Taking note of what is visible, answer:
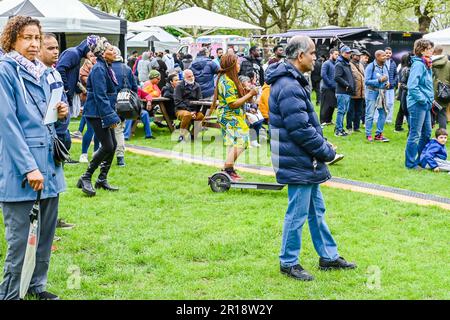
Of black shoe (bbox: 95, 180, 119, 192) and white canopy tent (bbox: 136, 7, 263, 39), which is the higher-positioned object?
white canopy tent (bbox: 136, 7, 263, 39)

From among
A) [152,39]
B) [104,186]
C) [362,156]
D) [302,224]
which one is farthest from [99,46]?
[152,39]

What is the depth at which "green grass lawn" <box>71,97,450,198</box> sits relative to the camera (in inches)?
370

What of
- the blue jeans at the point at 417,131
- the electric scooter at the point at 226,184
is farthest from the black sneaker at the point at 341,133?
the electric scooter at the point at 226,184

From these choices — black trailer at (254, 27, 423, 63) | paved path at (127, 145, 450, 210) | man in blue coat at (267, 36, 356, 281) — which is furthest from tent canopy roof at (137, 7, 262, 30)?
man in blue coat at (267, 36, 356, 281)

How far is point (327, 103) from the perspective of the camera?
1516cm

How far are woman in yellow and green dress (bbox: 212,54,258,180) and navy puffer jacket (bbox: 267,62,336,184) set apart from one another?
3155 mm

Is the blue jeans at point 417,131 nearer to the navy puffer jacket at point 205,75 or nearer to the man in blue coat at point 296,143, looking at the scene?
the man in blue coat at point 296,143

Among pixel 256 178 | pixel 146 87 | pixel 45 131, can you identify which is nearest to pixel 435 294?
pixel 45 131

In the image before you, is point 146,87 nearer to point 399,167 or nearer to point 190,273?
point 399,167

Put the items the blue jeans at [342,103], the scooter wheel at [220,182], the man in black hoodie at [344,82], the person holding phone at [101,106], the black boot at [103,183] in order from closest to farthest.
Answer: the person holding phone at [101,106]
the scooter wheel at [220,182]
the black boot at [103,183]
the man in black hoodie at [344,82]
the blue jeans at [342,103]

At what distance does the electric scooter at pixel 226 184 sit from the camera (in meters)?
8.19

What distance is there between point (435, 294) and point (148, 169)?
20.2 ft

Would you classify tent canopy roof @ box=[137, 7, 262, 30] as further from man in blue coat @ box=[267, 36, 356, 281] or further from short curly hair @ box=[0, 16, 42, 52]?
short curly hair @ box=[0, 16, 42, 52]

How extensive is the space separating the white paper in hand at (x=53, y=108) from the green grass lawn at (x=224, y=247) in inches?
54.3
